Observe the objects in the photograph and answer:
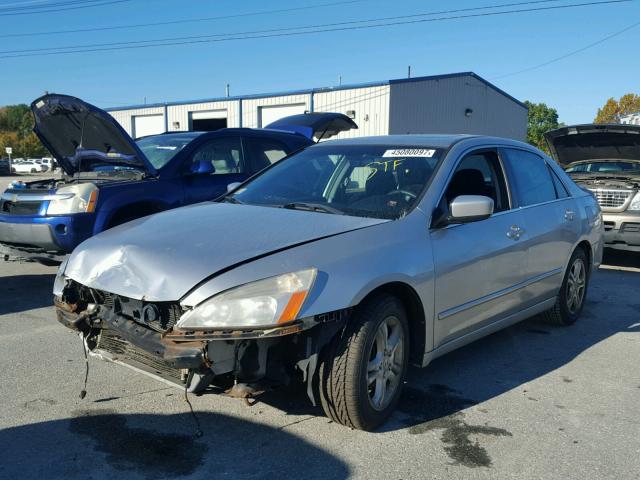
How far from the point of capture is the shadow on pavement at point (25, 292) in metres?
6.06

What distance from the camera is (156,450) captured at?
10.3 ft

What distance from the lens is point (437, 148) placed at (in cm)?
429

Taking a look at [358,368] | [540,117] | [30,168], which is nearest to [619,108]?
[540,117]

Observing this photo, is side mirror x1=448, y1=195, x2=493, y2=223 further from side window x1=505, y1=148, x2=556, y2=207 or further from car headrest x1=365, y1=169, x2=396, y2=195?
side window x1=505, y1=148, x2=556, y2=207

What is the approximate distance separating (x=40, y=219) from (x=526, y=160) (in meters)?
4.62

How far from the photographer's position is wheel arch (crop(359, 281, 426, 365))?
341cm

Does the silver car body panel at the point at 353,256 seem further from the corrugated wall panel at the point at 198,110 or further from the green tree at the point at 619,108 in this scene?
the green tree at the point at 619,108

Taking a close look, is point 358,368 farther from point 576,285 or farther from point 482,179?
point 576,285

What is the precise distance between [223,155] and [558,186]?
12.7 ft

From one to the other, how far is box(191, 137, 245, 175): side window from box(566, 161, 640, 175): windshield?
19.0 feet

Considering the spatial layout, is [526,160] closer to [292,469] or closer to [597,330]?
[597,330]

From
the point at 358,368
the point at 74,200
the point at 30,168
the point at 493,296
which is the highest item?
the point at 74,200

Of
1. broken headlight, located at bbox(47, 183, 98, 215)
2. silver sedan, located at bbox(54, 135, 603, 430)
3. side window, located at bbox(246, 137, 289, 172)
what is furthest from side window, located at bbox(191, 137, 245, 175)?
silver sedan, located at bbox(54, 135, 603, 430)

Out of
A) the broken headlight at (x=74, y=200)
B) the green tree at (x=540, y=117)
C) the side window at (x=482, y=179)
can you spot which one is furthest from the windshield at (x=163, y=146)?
the green tree at (x=540, y=117)
